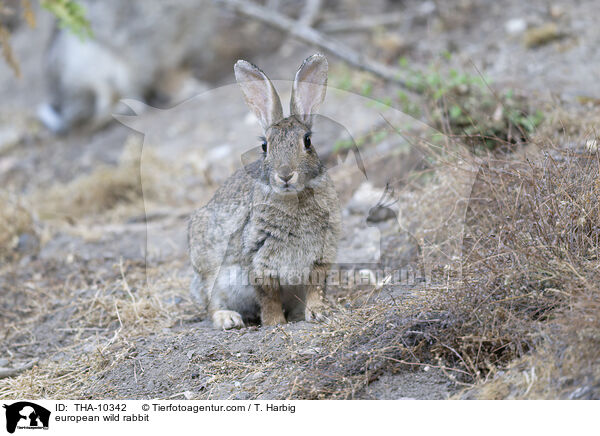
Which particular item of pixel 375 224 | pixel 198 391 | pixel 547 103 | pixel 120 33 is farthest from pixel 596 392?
pixel 120 33

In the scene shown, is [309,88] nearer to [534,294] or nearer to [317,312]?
[317,312]

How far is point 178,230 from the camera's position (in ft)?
21.3

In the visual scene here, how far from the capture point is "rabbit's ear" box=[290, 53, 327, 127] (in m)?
3.84

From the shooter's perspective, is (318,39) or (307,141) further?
(318,39)

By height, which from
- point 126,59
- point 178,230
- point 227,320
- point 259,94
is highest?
point 126,59

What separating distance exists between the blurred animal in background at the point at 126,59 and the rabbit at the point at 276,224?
6261 mm

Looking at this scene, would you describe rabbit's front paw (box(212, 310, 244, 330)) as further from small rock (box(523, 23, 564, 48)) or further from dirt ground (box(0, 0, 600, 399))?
small rock (box(523, 23, 564, 48))

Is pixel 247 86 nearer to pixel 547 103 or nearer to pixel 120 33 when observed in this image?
pixel 547 103

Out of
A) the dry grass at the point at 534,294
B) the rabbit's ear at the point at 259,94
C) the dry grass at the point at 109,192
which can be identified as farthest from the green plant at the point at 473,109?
the dry grass at the point at 109,192

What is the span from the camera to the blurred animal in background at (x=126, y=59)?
32.4 ft

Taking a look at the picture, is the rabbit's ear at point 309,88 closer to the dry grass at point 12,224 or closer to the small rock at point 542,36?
the dry grass at point 12,224

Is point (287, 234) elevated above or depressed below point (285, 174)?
below
